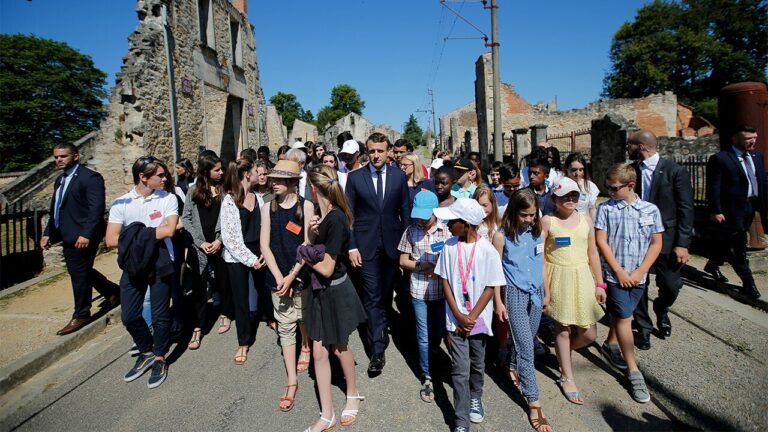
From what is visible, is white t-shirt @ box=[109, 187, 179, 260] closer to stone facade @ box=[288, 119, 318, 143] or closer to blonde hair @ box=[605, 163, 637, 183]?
blonde hair @ box=[605, 163, 637, 183]

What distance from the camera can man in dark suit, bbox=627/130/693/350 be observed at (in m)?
4.11

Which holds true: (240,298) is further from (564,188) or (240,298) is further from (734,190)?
(734,190)

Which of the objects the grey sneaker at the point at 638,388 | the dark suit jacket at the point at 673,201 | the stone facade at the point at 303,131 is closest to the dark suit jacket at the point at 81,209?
the grey sneaker at the point at 638,388

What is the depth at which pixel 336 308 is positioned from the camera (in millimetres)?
3166

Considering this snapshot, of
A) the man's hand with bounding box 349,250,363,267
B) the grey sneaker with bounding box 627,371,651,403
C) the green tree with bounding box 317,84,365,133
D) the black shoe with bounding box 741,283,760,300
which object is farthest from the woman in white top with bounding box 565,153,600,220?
the green tree with bounding box 317,84,365,133

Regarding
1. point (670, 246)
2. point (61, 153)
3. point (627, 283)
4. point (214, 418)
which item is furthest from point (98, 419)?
point (670, 246)

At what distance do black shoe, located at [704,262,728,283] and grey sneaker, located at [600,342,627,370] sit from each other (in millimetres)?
2710

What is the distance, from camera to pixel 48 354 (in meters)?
4.41

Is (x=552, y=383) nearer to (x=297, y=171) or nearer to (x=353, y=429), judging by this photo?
(x=353, y=429)

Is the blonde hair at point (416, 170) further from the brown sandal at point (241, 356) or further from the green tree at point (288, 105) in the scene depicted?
the green tree at point (288, 105)

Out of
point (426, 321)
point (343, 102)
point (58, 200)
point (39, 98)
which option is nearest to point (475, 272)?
point (426, 321)

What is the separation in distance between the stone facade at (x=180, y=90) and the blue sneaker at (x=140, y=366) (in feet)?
23.1

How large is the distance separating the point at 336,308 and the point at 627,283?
246 centimetres

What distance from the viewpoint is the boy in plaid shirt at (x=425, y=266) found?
3523mm
